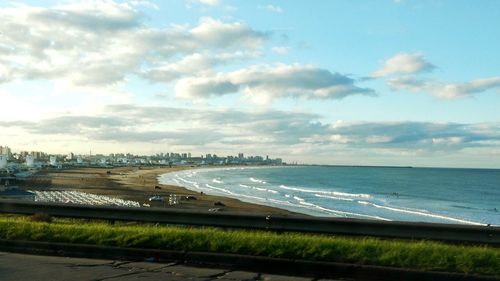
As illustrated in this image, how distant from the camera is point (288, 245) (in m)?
10.4

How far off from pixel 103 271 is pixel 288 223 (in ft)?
13.3

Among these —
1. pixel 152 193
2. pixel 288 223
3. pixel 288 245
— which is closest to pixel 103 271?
pixel 288 245

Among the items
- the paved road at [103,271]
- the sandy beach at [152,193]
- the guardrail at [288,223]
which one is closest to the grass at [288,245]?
the guardrail at [288,223]

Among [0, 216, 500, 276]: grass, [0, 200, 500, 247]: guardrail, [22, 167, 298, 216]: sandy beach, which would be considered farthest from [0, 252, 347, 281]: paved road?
[22, 167, 298, 216]: sandy beach

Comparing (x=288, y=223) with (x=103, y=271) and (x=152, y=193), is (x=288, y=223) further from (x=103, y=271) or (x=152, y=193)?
(x=152, y=193)

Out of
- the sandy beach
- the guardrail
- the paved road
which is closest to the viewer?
the paved road

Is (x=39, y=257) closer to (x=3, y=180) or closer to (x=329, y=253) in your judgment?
(x=329, y=253)

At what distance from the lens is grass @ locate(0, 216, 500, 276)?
9148 mm

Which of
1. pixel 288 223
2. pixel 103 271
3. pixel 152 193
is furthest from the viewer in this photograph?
pixel 152 193

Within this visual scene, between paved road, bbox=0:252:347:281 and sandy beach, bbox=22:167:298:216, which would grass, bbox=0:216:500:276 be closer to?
paved road, bbox=0:252:347:281

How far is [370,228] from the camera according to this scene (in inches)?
438

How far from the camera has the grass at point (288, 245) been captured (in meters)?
9.15

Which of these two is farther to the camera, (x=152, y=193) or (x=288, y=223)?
(x=152, y=193)

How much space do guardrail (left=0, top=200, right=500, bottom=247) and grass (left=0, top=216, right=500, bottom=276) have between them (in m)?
0.18
